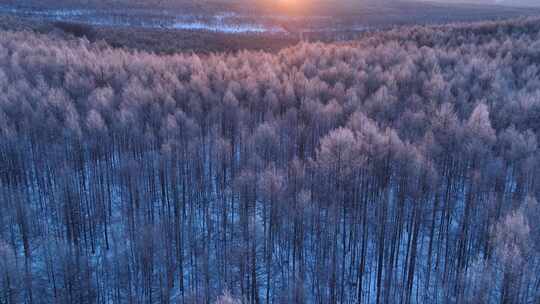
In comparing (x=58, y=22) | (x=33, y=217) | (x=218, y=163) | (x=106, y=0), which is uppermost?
(x=106, y=0)

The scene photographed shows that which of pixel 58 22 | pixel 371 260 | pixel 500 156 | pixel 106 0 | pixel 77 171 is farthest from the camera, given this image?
pixel 106 0

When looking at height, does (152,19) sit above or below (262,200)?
above

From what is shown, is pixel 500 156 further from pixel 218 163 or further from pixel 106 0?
pixel 106 0

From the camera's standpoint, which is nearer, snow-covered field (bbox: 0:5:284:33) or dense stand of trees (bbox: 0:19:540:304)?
dense stand of trees (bbox: 0:19:540:304)

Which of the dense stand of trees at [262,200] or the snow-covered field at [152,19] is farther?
the snow-covered field at [152,19]

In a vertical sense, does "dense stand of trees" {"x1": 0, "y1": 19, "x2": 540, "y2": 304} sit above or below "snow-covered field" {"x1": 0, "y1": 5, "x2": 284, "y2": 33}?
below

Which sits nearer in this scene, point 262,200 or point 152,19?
point 262,200

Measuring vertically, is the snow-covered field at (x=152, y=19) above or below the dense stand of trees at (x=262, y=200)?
above

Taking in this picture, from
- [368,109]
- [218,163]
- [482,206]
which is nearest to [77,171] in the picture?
[218,163]
